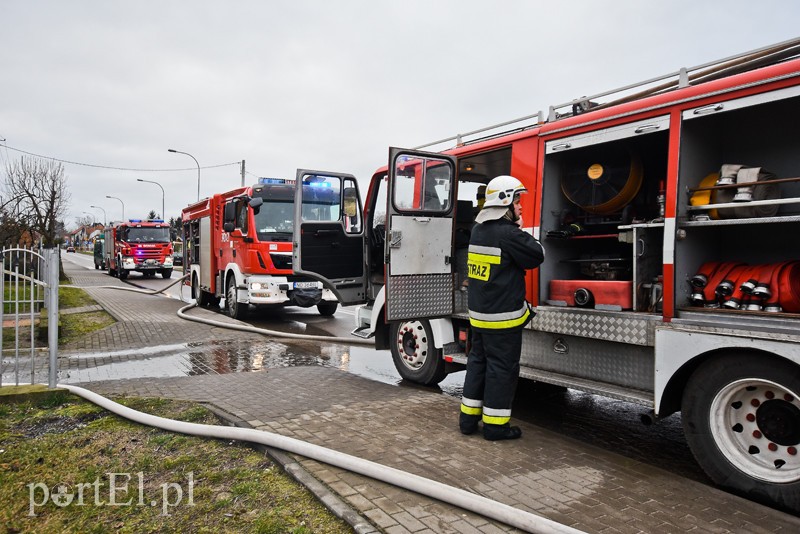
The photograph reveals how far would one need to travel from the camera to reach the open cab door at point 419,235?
537 centimetres

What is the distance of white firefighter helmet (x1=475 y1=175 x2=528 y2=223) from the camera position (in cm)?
430

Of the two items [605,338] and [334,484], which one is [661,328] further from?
[334,484]

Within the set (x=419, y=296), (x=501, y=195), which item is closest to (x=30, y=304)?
(x=419, y=296)

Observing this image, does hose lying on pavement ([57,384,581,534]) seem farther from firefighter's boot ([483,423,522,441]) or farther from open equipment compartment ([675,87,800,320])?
open equipment compartment ([675,87,800,320])

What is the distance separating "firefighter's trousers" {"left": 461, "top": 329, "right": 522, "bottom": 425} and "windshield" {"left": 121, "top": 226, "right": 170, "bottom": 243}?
27.1 metres

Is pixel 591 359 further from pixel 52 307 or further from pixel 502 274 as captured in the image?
pixel 52 307

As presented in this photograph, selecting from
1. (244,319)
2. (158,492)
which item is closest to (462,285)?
(158,492)

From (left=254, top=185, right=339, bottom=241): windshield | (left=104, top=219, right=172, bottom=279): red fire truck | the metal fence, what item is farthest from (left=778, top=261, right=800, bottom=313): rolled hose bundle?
(left=104, top=219, right=172, bottom=279): red fire truck

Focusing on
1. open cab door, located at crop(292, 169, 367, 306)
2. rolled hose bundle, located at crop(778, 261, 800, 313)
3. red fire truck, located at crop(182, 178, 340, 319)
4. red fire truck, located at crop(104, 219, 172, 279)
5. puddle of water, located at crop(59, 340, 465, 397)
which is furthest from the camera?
red fire truck, located at crop(104, 219, 172, 279)

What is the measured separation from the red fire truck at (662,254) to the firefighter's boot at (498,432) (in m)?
0.63

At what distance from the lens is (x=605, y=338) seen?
429 cm

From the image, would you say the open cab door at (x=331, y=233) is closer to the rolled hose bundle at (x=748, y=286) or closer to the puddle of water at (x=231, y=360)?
the puddle of water at (x=231, y=360)

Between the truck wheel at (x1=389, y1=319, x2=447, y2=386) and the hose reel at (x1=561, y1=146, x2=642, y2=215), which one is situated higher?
the hose reel at (x1=561, y1=146, x2=642, y2=215)

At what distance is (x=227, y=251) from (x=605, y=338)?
10.1m
